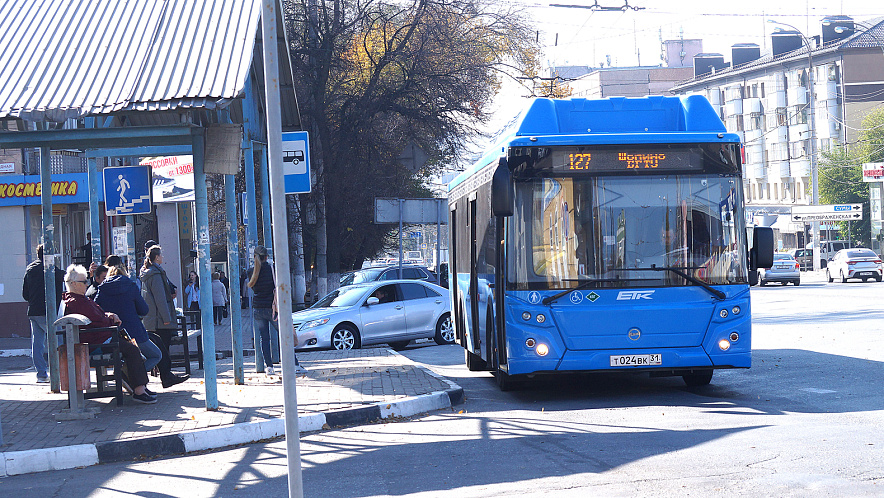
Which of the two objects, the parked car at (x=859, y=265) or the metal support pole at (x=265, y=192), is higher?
the metal support pole at (x=265, y=192)

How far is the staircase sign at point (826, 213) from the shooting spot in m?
60.2

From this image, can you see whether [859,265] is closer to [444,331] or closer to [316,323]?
[444,331]

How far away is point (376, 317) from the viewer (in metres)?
19.1

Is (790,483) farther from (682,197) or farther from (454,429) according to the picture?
(682,197)

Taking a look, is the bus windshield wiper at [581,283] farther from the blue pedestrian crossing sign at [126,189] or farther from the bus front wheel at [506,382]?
the blue pedestrian crossing sign at [126,189]

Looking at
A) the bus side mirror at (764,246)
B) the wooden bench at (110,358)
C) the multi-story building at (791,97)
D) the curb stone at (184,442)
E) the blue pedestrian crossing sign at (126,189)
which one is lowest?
the curb stone at (184,442)

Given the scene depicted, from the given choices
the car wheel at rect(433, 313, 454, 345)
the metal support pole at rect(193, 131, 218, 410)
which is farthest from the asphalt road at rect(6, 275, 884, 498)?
the car wheel at rect(433, 313, 454, 345)

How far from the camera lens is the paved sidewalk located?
26.9 feet

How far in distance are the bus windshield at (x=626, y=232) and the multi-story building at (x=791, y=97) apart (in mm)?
59473

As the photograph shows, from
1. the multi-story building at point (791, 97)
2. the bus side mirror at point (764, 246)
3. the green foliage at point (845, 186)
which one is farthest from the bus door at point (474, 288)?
the green foliage at point (845, 186)

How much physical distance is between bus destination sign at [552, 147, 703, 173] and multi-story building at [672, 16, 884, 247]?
59.5m

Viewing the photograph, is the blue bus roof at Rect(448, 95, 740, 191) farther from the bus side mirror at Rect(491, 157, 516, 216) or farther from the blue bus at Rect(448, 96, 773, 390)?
the bus side mirror at Rect(491, 157, 516, 216)

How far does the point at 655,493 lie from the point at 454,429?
→ 10.7 ft

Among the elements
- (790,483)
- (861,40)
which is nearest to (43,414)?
(790,483)
